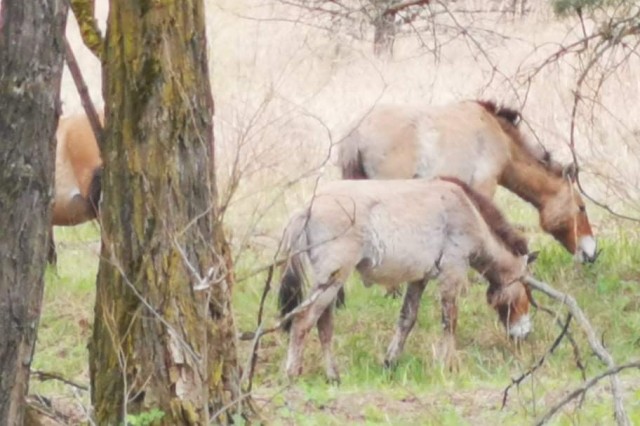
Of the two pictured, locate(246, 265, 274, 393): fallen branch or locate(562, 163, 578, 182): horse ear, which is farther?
locate(562, 163, 578, 182): horse ear

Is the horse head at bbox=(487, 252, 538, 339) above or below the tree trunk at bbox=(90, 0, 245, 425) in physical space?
below

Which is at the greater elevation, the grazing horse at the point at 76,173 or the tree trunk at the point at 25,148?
the tree trunk at the point at 25,148

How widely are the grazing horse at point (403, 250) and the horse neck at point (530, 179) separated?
269cm

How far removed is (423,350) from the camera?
10688mm

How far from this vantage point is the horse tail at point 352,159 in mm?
12375

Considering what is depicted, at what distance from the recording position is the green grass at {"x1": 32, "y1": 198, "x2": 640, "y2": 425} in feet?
24.5

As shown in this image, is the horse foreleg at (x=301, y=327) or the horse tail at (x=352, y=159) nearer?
the horse foreleg at (x=301, y=327)

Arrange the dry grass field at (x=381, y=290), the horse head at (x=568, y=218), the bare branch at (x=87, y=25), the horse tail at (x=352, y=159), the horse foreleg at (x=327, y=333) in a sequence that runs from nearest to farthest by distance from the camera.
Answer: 1. the bare branch at (x=87, y=25)
2. the dry grass field at (x=381, y=290)
3. the horse foreleg at (x=327, y=333)
4. the horse tail at (x=352, y=159)
5. the horse head at (x=568, y=218)

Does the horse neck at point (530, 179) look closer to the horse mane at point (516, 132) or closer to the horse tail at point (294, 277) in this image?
the horse mane at point (516, 132)

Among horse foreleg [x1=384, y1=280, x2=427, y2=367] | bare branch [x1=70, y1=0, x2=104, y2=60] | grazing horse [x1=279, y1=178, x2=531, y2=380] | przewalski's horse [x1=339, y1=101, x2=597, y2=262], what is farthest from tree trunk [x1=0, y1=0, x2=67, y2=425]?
przewalski's horse [x1=339, y1=101, x2=597, y2=262]

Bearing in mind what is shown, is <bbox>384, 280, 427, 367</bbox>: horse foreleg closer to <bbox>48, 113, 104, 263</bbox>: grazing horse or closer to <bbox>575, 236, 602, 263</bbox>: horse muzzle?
<bbox>575, 236, 602, 263</bbox>: horse muzzle

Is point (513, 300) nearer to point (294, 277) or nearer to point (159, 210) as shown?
point (294, 277)

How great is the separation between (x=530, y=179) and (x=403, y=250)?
3814 mm

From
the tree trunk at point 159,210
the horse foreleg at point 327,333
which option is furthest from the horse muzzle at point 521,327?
the tree trunk at point 159,210
